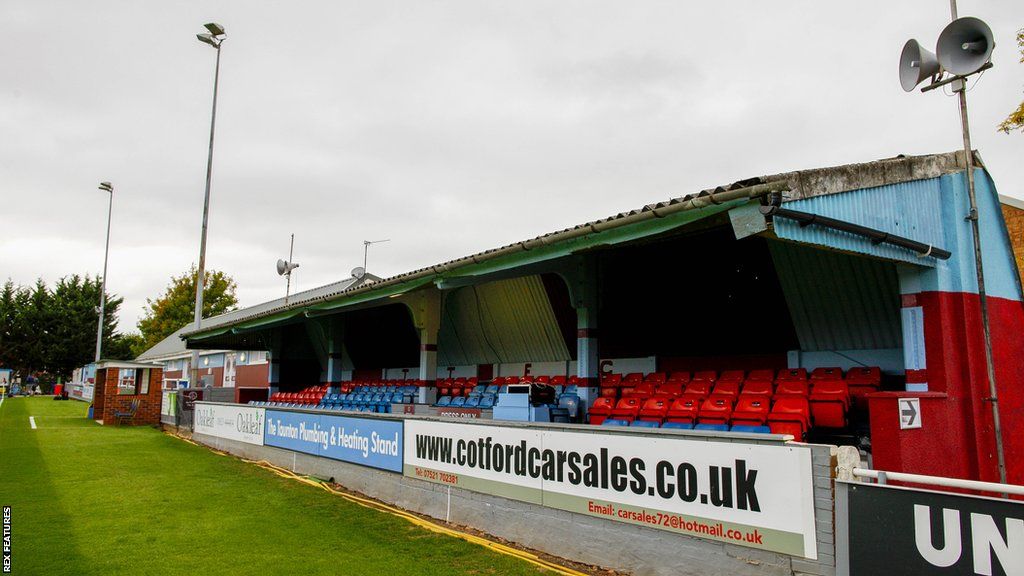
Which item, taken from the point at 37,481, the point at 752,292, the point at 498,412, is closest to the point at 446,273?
the point at 498,412

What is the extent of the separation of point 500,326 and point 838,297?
944cm

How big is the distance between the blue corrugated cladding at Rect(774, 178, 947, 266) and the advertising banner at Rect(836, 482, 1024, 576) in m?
2.99

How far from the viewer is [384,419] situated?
1002 centimetres

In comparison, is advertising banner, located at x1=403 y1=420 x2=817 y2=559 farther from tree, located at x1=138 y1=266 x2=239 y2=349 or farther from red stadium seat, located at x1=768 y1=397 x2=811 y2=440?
tree, located at x1=138 y1=266 x2=239 y2=349

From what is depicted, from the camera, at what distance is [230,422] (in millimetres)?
16672

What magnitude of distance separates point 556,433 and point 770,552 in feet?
8.36

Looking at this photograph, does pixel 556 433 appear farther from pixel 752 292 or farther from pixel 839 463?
pixel 752 292

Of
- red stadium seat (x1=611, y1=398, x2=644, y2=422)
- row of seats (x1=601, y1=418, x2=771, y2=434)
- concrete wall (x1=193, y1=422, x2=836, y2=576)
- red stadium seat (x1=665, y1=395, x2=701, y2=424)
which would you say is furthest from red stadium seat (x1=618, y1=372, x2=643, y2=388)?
concrete wall (x1=193, y1=422, x2=836, y2=576)

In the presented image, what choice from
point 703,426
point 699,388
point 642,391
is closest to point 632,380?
point 642,391

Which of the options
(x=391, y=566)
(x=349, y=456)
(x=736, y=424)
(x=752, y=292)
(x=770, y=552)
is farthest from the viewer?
(x=752, y=292)

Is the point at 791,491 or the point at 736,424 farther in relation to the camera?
the point at 736,424

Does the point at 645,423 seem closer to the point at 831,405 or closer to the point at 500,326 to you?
the point at 831,405

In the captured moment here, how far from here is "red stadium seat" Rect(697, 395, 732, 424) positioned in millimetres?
9078

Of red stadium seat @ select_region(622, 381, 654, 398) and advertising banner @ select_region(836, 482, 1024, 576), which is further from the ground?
red stadium seat @ select_region(622, 381, 654, 398)
